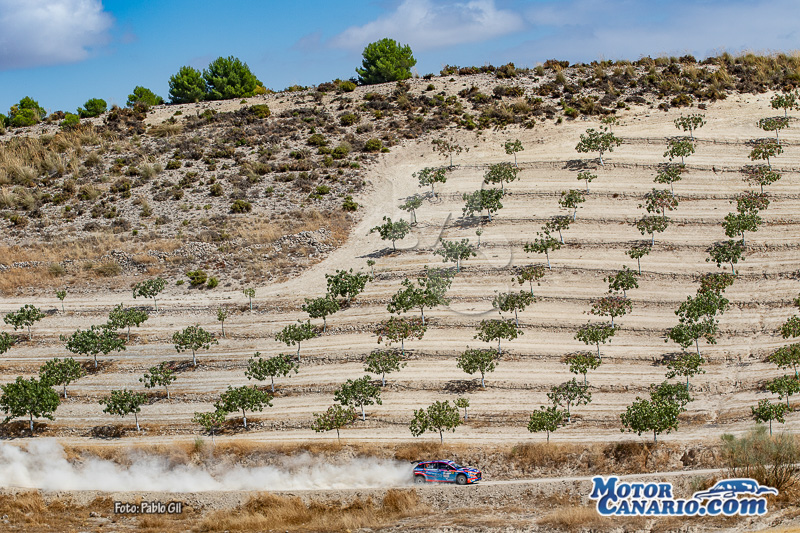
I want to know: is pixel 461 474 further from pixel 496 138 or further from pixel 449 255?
pixel 496 138

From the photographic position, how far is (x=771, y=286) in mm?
70000

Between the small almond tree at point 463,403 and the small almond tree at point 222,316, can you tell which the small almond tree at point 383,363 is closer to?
the small almond tree at point 463,403

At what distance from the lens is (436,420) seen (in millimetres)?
52000

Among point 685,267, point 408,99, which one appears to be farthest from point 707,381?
point 408,99

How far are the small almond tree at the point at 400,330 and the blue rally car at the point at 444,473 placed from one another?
17.6m

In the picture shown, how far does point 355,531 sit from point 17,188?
263ft

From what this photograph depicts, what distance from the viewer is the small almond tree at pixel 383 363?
60.3 m

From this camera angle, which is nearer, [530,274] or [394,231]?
[530,274]

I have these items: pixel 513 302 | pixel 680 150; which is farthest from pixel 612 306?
pixel 680 150

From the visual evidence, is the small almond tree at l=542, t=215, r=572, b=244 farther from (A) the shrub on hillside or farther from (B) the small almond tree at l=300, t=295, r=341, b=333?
(A) the shrub on hillside

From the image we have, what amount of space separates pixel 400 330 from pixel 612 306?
19699 millimetres

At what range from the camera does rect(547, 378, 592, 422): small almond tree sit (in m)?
55.9

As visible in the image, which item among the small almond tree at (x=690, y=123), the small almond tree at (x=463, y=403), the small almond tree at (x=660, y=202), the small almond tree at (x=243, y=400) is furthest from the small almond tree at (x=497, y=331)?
the small almond tree at (x=690, y=123)

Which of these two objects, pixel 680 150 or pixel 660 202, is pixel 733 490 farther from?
pixel 680 150
